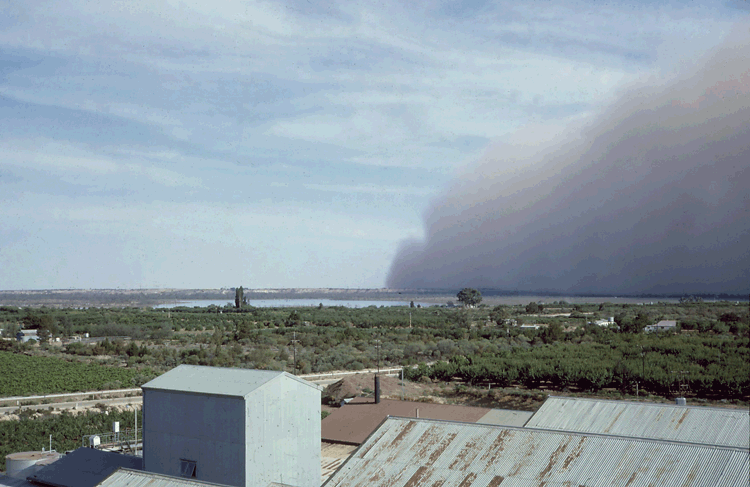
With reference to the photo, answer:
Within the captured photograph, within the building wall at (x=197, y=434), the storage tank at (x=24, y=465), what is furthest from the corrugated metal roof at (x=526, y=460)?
the storage tank at (x=24, y=465)

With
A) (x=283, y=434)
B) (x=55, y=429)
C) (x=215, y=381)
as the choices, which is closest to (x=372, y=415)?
(x=283, y=434)

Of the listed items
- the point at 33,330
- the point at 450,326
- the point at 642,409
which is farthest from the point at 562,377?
the point at 33,330

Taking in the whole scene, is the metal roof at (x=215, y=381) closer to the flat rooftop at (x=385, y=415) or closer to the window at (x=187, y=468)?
the window at (x=187, y=468)

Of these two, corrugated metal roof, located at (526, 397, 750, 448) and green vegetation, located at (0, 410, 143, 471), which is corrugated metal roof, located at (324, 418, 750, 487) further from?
green vegetation, located at (0, 410, 143, 471)

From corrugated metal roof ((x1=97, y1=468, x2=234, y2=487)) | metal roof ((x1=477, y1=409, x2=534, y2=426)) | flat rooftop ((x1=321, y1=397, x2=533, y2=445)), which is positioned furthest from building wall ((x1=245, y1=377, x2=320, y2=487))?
metal roof ((x1=477, y1=409, x2=534, y2=426))

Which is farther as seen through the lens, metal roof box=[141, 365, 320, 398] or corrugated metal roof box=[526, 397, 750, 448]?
metal roof box=[141, 365, 320, 398]

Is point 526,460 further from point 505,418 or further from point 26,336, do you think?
point 26,336

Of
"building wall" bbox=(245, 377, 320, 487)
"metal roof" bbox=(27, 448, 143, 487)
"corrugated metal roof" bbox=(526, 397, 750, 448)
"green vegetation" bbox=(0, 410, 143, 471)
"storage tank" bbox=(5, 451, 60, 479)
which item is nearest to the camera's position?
"building wall" bbox=(245, 377, 320, 487)

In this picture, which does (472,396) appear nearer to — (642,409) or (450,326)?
(642,409)
